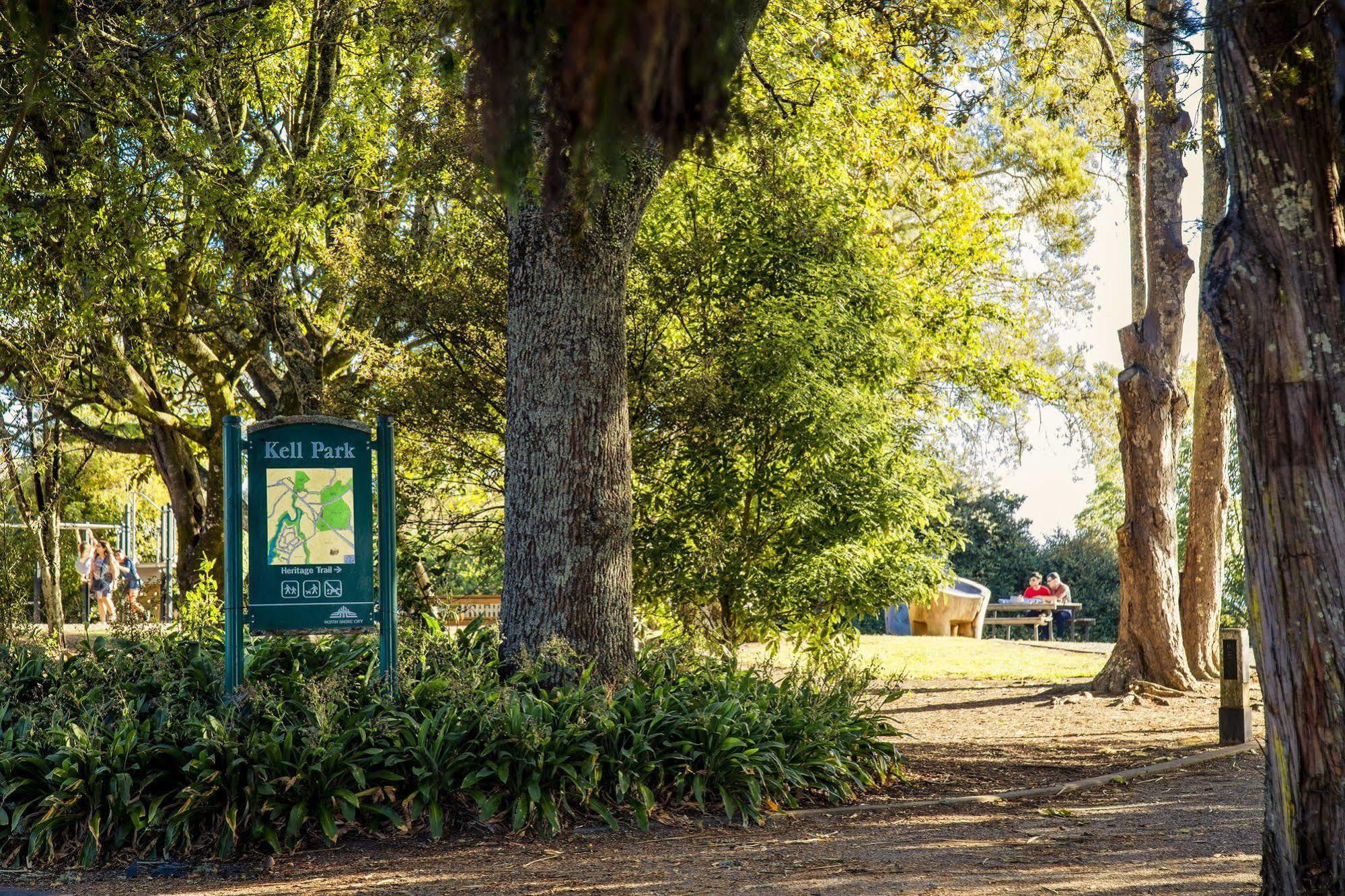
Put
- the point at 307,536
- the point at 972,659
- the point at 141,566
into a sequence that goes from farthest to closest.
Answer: the point at 141,566
the point at 972,659
the point at 307,536

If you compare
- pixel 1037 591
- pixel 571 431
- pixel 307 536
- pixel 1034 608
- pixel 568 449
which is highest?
pixel 571 431

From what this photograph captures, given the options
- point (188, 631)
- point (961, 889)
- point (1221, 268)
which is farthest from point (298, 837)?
point (1221, 268)

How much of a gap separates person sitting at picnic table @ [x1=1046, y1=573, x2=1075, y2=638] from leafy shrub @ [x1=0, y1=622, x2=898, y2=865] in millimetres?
17817

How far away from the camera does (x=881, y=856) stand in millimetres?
5730

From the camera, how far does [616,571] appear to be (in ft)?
25.8

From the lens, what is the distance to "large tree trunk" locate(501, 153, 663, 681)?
25.3 ft

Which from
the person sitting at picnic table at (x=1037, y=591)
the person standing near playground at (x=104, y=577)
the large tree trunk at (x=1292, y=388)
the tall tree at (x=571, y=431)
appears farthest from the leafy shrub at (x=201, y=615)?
the person sitting at picnic table at (x=1037, y=591)

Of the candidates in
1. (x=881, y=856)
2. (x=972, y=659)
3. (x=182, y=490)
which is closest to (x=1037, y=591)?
(x=972, y=659)

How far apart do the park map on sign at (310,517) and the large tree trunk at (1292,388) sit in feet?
16.9

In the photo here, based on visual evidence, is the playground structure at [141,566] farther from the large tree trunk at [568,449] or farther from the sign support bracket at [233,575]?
the large tree trunk at [568,449]

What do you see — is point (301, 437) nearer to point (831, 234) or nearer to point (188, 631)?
point (188, 631)

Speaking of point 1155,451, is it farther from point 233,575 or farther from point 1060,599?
point 1060,599

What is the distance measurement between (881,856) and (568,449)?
324 cm

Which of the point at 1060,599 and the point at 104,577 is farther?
the point at 1060,599
